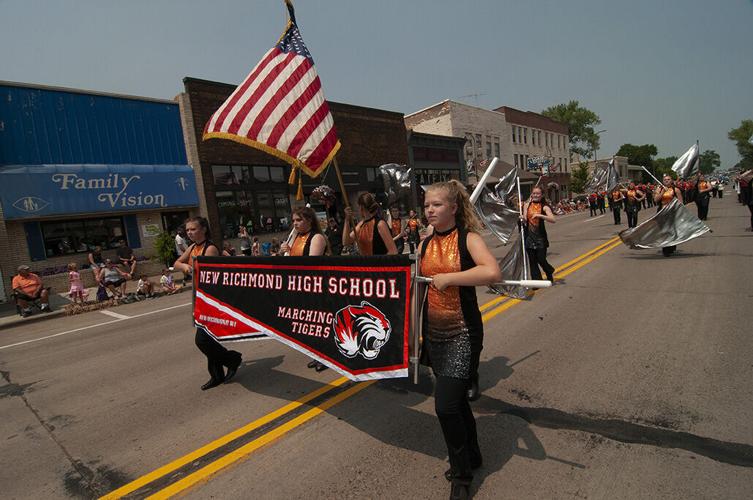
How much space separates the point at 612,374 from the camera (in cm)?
390

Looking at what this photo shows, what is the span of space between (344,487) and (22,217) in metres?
A: 16.1

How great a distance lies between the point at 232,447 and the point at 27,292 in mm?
11318

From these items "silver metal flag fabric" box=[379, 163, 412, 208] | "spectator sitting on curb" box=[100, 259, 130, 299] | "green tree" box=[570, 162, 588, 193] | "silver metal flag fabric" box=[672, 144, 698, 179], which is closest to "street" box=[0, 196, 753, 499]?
"silver metal flag fabric" box=[379, 163, 412, 208]

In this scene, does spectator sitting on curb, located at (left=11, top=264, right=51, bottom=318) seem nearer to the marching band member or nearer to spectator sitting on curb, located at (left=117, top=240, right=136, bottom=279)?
spectator sitting on curb, located at (left=117, top=240, right=136, bottom=279)

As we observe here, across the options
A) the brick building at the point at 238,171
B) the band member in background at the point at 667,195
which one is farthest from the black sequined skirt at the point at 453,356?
the brick building at the point at 238,171

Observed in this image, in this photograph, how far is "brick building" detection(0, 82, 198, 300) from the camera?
1377 centimetres

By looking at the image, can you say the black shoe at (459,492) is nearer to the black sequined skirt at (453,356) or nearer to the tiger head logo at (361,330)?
the black sequined skirt at (453,356)

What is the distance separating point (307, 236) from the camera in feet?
14.6

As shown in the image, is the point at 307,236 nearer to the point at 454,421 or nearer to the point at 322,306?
the point at 322,306

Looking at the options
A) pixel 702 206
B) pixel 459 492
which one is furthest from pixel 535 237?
pixel 702 206

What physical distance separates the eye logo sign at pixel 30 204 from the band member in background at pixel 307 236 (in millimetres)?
14000

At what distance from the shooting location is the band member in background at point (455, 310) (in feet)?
7.59

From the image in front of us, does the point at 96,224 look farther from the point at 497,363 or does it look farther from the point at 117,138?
the point at 497,363

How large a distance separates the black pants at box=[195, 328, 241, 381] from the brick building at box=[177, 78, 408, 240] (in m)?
11.4
